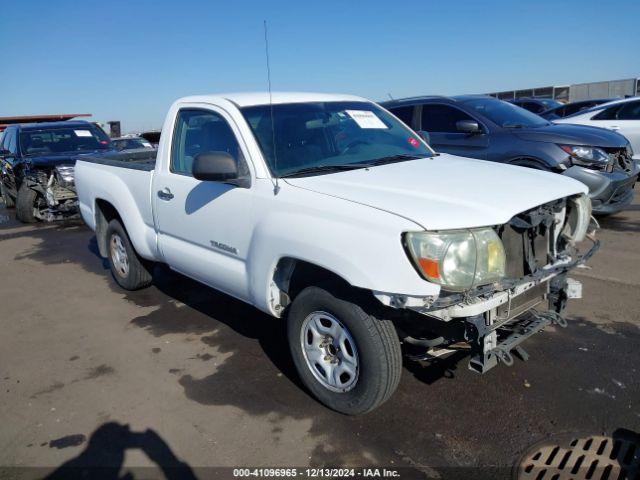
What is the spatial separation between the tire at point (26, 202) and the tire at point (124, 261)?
5383 mm

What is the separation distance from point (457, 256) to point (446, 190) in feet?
1.72

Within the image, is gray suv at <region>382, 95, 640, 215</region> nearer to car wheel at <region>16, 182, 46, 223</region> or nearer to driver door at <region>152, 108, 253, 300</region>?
driver door at <region>152, 108, 253, 300</region>

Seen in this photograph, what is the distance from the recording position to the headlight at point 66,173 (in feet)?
29.8

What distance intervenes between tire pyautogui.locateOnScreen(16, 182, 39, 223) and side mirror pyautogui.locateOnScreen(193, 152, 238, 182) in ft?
26.6

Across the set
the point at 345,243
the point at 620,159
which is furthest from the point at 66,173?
the point at 620,159

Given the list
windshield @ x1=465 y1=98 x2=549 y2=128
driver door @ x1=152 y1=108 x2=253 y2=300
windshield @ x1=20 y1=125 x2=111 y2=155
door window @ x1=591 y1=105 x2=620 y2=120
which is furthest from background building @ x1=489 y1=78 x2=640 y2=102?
driver door @ x1=152 y1=108 x2=253 y2=300

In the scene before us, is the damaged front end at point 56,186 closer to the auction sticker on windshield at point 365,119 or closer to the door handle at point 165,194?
the door handle at point 165,194

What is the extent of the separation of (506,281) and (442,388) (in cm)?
104

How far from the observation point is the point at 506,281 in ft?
8.93

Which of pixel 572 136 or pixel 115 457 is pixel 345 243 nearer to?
pixel 115 457

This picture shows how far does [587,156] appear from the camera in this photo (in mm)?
6656

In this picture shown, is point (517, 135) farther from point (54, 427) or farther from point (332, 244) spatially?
point (54, 427)

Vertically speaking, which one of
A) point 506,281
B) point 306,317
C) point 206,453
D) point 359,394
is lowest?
point 206,453

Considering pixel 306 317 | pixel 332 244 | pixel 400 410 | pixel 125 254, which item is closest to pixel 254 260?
pixel 306 317
